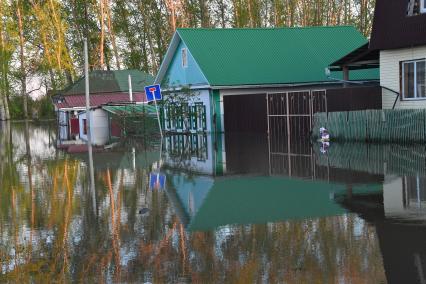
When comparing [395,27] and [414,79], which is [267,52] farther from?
[414,79]

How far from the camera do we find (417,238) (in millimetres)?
8906

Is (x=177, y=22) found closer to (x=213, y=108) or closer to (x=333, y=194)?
(x=213, y=108)

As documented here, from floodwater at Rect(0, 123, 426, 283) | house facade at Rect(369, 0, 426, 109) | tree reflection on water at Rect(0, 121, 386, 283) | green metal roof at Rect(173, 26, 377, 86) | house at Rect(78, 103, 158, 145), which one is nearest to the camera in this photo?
tree reflection on water at Rect(0, 121, 386, 283)

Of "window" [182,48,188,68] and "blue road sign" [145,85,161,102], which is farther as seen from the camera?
"window" [182,48,188,68]

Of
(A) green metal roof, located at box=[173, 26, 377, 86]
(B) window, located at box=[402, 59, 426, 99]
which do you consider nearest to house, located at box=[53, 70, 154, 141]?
(A) green metal roof, located at box=[173, 26, 377, 86]

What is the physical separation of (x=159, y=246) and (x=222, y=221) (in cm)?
182

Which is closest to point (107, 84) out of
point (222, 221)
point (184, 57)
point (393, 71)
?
point (184, 57)

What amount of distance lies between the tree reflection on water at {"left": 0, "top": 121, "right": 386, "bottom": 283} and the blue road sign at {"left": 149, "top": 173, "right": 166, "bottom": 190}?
4.55 feet

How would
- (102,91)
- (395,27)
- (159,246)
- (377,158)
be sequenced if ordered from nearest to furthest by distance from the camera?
1. (159,246)
2. (377,158)
3. (395,27)
4. (102,91)

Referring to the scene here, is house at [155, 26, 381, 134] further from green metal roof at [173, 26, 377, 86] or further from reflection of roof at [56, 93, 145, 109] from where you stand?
reflection of roof at [56, 93, 145, 109]

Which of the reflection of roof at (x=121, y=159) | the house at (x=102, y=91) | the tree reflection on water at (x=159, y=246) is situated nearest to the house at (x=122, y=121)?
the reflection of roof at (x=121, y=159)

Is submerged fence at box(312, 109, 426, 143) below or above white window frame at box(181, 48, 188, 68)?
below

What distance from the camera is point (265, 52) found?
3903 cm

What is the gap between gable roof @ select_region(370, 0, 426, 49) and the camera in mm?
25719
